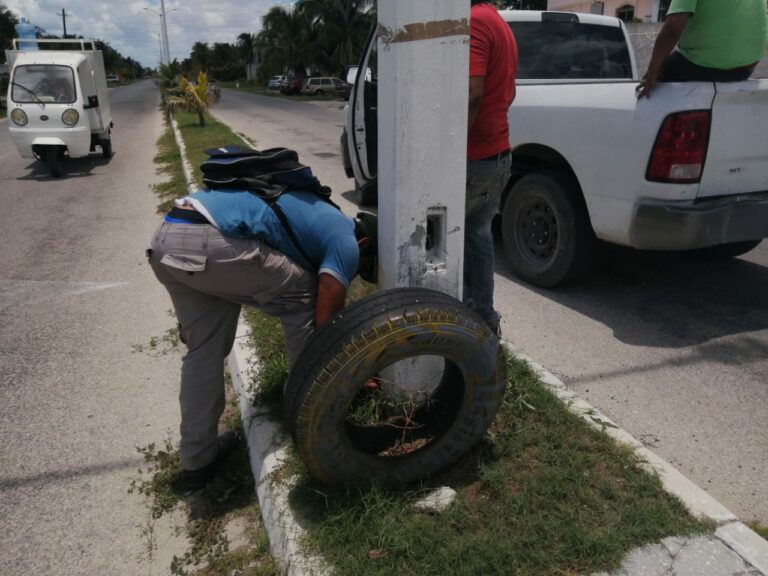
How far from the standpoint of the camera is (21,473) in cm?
312

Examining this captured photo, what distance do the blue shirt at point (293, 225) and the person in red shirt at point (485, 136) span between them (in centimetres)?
94

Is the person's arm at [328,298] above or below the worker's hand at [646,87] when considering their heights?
below

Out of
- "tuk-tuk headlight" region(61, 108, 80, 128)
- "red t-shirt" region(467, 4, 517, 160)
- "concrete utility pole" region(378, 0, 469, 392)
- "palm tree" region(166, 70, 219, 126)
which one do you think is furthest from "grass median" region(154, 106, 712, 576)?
"palm tree" region(166, 70, 219, 126)

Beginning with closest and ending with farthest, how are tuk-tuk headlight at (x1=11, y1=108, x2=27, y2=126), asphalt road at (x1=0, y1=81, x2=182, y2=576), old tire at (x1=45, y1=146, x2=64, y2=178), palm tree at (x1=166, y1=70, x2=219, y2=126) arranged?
asphalt road at (x1=0, y1=81, x2=182, y2=576)
tuk-tuk headlight at (x1=11, y1=108, x2=27, y2=126)
old tire at (x1=45, y1=146, x2=64, y2=178)
palm tree at (x1=166, y1=70, x2=219, y2=126)

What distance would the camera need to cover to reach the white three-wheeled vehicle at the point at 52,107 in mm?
11578

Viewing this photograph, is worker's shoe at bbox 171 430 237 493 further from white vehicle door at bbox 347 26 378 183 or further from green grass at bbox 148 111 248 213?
green grass at bbox 148 111 248 213

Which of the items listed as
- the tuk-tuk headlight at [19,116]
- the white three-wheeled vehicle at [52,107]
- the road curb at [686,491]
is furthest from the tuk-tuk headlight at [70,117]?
the road curb at [686,491]

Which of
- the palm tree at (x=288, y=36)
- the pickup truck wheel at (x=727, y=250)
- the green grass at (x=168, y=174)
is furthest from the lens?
the palm tree at (x=288, y=36)

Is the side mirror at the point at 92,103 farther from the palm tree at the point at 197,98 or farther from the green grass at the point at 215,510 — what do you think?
the green grass at the point at 215,510

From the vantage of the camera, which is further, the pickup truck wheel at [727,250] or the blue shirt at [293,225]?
the pickup truck wheel at [727,250]

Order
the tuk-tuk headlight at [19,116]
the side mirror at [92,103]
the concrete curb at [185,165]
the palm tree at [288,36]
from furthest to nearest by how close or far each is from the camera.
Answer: the palm tree at [288,36], the side mirror at [92,103], the tuk-tuk headlight at [19,116], the concrete curb at [185,165]

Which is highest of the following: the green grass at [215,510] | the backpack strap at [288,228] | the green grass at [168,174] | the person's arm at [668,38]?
the person's arm at [668,38]

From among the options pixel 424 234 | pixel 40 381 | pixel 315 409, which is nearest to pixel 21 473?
pixel 40 381

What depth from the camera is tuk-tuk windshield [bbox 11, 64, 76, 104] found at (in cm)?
1183
